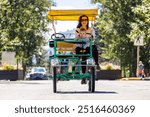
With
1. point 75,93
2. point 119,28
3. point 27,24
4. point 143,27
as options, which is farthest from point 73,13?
point 27,24

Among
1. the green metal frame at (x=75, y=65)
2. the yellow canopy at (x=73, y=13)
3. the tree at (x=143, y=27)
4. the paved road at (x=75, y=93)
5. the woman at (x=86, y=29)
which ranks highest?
the tree at (x=143, y=27)

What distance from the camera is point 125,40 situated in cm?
6800

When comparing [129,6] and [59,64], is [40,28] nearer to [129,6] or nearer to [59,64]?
[129,6]

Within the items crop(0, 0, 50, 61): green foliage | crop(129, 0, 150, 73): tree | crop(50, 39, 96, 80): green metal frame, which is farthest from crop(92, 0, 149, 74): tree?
crop(50, 39, 96, 80): green metal frame

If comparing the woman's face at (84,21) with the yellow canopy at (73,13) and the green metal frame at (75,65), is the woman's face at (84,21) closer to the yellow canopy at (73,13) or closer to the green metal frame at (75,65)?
the yellow canopy at (73,13)

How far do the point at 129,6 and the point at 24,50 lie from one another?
1486 cm

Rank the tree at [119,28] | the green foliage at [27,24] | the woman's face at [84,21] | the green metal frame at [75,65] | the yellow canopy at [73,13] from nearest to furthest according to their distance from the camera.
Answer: the green metal frame at [75,65] < the woman's face at [84,21] < the yellow canopy at [73,13] < the green foliage at [27,24] < the tree at [119,28]

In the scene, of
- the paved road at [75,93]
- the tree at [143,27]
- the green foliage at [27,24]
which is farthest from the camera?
the green foliage at [27,24]

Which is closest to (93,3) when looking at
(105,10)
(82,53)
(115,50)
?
(105,10)

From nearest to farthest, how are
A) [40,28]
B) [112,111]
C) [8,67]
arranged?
1. [112,111]
2. [8,67]
3. [40,28]

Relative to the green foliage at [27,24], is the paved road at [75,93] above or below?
below

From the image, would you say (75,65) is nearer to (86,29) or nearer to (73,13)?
(86,29)

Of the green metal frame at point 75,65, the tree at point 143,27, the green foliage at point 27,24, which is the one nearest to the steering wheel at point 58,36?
the green metal frame at point 75,65

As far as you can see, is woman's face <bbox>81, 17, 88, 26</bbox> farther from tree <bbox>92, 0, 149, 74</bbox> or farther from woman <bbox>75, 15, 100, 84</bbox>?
tree <bbox>92, 0, 149, 74</bbox>
